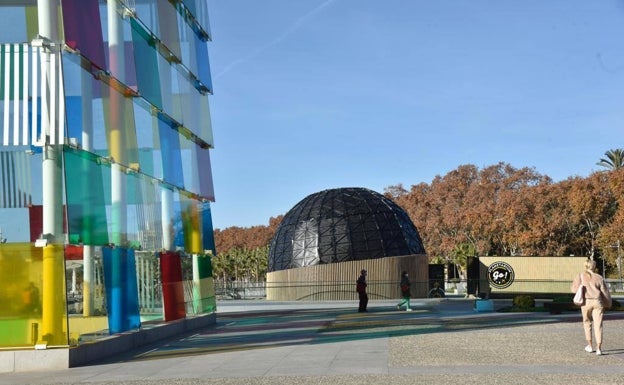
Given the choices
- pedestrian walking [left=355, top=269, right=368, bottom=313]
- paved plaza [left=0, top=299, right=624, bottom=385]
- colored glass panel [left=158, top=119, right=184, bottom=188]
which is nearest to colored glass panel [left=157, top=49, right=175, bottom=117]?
colored glass panel [left=158, top=119, right=184, bottom=188]

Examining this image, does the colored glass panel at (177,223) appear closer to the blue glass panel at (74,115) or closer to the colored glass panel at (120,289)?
the colored glass panel at (120,289)

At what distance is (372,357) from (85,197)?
655cm

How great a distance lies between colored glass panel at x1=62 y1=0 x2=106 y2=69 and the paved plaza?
6.20 m

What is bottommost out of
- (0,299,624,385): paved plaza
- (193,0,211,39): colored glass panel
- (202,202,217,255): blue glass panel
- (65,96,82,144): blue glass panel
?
(0,299,624,385): paved plaza

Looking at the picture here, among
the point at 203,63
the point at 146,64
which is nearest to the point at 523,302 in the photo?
the point at 203,63

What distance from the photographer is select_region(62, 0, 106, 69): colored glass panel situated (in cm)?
1416

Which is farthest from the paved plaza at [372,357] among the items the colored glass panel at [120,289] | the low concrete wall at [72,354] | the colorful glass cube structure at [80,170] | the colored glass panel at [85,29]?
the colored glass panel at [85,29]

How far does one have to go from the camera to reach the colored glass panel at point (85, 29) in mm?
14164

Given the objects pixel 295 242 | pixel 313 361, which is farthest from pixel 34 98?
pixel 295 242

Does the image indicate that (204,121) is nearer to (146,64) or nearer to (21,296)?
(146,64)

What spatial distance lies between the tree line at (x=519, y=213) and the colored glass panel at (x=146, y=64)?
169 ft

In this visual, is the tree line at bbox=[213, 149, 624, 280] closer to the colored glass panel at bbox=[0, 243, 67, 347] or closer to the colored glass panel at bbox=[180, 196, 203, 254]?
the colored glass panel at bbox=[180, 196, 203, 254]

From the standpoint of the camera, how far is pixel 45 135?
541 inches

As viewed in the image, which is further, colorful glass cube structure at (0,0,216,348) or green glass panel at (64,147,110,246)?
green glass panel at (64,147,110,246)
